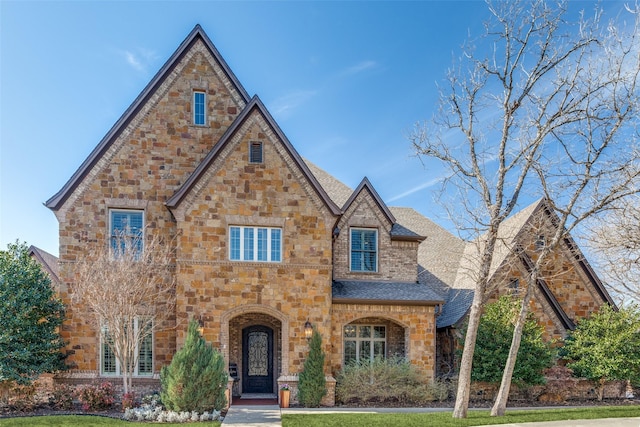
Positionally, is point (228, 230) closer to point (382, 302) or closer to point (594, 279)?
point (382, 302)

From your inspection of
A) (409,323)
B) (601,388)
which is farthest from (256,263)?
(601,388)

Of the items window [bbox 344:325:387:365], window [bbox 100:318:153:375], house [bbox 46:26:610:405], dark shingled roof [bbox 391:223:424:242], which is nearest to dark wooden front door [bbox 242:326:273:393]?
house [bbox 46:26:610:405]

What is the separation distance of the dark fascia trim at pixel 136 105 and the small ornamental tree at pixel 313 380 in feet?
29.4

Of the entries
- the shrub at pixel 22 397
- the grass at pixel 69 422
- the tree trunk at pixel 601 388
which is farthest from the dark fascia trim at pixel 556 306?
the shrub at pixel 22 397

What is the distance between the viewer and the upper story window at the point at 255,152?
1622 cm

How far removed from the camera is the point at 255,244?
16031mm

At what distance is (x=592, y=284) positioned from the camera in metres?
19.3

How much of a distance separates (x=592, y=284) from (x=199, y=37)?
17.4 meters

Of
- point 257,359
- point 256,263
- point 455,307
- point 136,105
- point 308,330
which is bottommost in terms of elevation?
point 257,359

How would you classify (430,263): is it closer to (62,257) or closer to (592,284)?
(592,284)

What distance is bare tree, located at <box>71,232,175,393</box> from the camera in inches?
559

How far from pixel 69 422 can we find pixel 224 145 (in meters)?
8.79

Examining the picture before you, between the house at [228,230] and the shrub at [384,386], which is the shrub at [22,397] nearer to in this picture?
the house at [228,230]

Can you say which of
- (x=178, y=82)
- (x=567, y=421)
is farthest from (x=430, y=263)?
(x=178, y=82)
